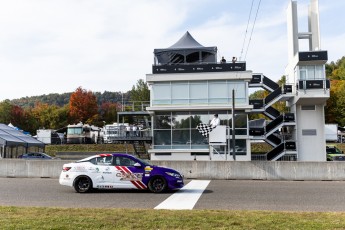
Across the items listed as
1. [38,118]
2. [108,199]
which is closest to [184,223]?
[108,199]

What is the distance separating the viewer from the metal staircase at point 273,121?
120ft

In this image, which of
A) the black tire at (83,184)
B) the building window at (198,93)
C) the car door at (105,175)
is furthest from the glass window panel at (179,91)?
the black tire at (83,184)

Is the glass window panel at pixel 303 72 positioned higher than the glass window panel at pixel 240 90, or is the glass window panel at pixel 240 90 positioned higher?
the glass window panel at pixel 303 72

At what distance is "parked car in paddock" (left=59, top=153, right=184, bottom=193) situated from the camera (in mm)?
14289

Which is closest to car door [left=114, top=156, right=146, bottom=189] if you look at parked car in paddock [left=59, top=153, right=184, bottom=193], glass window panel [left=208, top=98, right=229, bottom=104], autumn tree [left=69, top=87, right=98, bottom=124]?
parked car in paddock [left=59, top=153, right=184, bottom=193]

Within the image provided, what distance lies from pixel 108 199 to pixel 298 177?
11.4m

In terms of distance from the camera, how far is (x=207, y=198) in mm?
12742

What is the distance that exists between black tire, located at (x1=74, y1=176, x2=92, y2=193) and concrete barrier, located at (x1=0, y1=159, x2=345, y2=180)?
633 cm

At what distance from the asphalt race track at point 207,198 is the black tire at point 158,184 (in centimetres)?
33

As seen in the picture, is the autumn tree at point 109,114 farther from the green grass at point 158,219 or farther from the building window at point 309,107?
the green grass at point 158,219

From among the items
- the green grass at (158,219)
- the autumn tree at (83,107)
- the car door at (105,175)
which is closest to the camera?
the green grass at (158,219)

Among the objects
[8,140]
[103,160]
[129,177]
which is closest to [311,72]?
[129,177]

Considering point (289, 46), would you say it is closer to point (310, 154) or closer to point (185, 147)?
point (310, 154)

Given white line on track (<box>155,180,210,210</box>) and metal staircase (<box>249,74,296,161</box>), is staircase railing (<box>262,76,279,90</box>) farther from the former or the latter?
white line on track (<box>155,180,210,210</box>)
